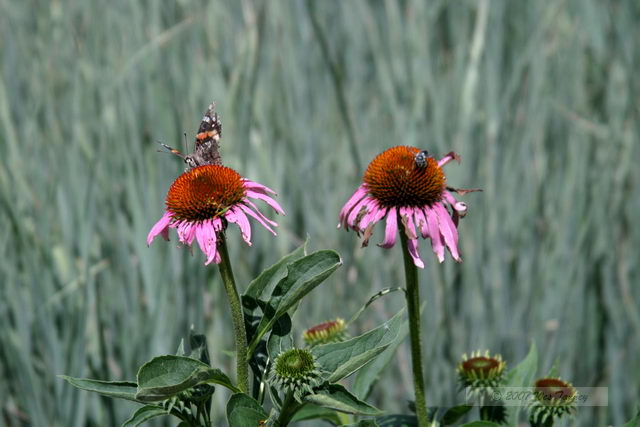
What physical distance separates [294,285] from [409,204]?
4.8 inches

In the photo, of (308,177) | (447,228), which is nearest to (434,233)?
(447,228)

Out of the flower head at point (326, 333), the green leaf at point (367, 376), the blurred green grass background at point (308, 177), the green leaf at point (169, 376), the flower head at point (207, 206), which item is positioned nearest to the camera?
the green leaf at point (169, 376)

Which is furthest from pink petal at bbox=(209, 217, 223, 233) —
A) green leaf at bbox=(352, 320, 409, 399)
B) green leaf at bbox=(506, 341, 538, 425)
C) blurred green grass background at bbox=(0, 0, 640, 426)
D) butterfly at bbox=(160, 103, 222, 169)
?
blurred green grass background at bbox=(0, 0, 640, 426)

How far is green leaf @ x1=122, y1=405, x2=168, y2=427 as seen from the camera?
0.52m

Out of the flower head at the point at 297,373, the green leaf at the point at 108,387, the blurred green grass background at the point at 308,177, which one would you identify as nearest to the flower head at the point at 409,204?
the flower head at the point at 297,373

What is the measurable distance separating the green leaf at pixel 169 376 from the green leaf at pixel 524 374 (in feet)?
0.95

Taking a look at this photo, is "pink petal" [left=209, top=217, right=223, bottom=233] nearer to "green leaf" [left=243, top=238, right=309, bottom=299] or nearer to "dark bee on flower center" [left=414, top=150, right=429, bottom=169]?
"green leaf" [left=243, top=238, right=309, bottom=299]

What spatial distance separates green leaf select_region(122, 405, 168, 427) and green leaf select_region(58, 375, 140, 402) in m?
0.01

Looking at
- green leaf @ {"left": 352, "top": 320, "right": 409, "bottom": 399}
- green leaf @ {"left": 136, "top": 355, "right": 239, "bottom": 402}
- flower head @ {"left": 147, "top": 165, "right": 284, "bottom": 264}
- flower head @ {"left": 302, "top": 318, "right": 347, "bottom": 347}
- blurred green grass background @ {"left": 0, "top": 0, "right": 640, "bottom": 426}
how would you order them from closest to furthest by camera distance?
green leaf @ {"left": 136, "top": 355, "right": 239, "bottom": 402}
flower head @ {"left": 147, "top": 165, "right": 284, "bottom": 264}
green leaf @ {"left": 352, "top": 320, "right": 409, "bottom": 399}
flower head @ {"left": 302, "top": 318, "right": 347, "bottom": 347}
blurred green grass background @ {"left": 0, "top": 0, "right": 640, "bottom": 426}

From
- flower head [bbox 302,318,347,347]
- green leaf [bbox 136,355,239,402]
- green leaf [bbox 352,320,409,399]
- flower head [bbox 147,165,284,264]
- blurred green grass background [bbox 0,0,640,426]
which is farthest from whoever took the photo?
blurred green grass background [bbox 0,0,640,426]

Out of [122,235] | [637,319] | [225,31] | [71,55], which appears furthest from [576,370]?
[71,55]

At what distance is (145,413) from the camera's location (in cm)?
54

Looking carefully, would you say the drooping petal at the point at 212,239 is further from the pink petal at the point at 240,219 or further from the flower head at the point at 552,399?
the flower head at the point at 552,399

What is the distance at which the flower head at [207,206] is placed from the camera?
568 mm
